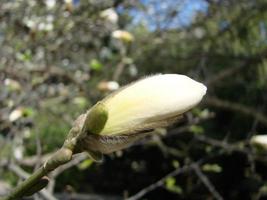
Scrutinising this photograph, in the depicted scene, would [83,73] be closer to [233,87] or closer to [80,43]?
[80,43]

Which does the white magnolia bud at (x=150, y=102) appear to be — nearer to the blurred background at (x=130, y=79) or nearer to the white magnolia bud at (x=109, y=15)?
the blurred background at (x=130, y=79)

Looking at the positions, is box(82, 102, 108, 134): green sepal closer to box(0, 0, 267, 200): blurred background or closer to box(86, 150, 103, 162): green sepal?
box(86, 150, 103, 162): green sepal

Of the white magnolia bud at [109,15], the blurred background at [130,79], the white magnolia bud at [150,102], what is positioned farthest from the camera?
the white magnolia bud at [109,15]

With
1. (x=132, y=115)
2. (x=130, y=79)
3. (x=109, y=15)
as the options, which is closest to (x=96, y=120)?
(x=132, y=115)

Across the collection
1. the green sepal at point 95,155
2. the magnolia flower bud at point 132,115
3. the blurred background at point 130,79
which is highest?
the magnolia flower bud at point 132,115

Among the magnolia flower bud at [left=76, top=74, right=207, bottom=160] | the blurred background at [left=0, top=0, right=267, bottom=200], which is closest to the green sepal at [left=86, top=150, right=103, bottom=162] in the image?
the magnolia flower bud at [left=76, top=74, right=207, bottom=160]

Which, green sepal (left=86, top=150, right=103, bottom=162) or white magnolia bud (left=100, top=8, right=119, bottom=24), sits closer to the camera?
green sepal (left=86, top=150, right=103, bottom=162)

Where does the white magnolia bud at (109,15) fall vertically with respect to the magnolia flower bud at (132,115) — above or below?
below

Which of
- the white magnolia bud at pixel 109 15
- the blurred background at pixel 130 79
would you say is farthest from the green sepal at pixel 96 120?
the white magnolia bud at pixel 109 15

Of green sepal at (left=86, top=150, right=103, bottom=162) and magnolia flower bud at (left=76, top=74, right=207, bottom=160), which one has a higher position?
magnolia flower bud at (left=76, top=74, right=207, bottom=160)
